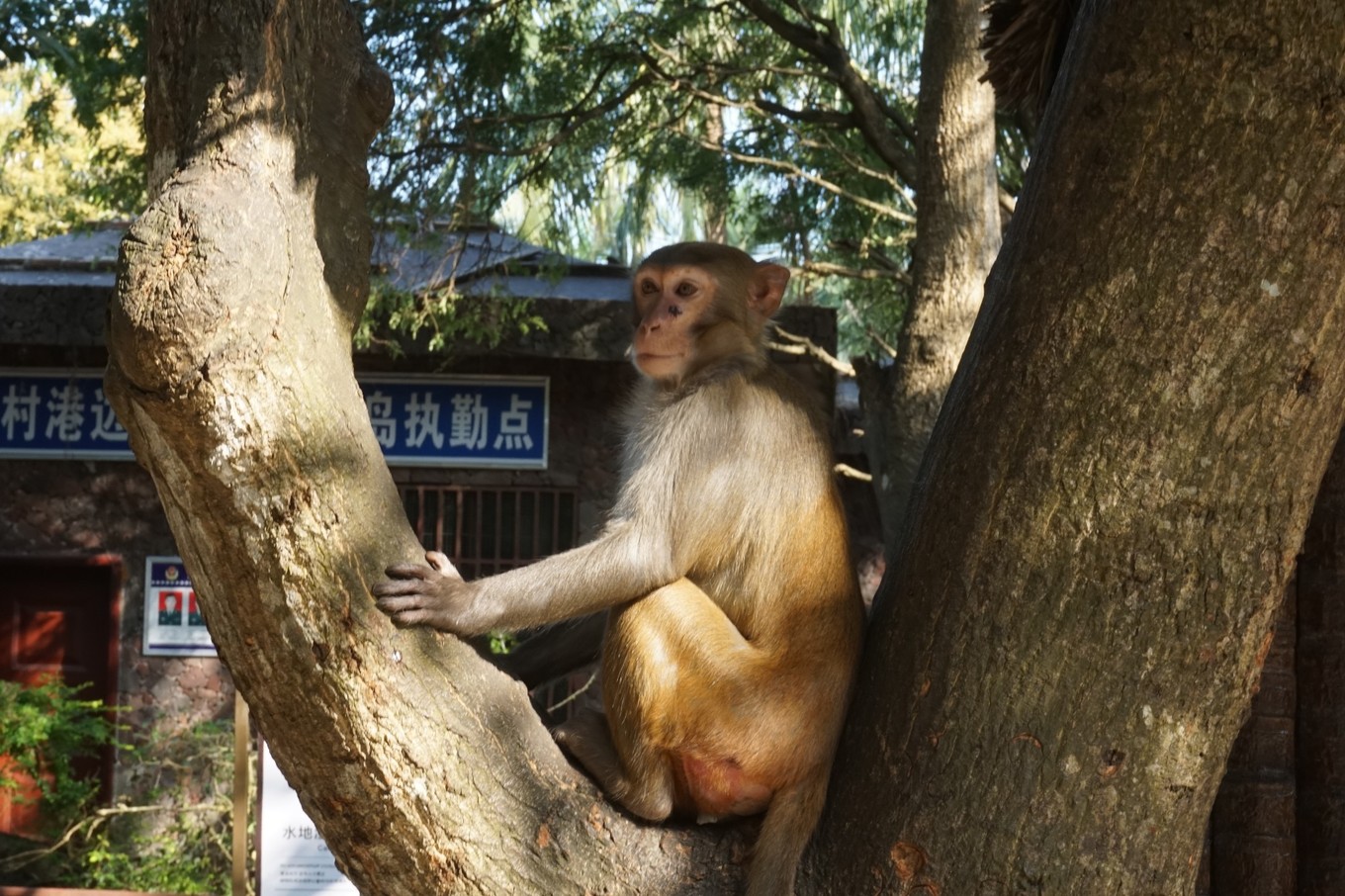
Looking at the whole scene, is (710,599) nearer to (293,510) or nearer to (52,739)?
(293,510)

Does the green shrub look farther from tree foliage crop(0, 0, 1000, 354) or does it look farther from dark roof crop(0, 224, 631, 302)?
tree foliage crop(0, 0, 1000, 354)

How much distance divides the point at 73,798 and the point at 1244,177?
8.60 meters

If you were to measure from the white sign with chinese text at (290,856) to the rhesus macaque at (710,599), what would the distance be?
296 cm

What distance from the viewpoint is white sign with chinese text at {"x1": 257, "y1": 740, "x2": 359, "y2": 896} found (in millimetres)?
5770

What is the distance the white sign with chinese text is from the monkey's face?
300cm

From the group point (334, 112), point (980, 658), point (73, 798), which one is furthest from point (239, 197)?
point (73, 798)

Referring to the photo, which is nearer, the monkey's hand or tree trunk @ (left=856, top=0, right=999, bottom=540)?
the monkey's hand

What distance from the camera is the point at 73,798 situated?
29.2ft

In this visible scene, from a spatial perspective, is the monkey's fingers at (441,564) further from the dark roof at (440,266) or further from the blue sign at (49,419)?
the blue sign at (49,419)

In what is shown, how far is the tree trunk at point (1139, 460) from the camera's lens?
7.11 feet

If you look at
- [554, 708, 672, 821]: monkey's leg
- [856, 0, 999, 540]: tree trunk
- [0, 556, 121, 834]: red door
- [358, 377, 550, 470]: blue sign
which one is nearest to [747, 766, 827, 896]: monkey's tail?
[554, 708, 672, 821]: monkey's leg

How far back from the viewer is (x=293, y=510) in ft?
7.60

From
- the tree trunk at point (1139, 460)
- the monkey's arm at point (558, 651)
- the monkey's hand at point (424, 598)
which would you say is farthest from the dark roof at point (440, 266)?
the tree trunk at point (1139, 460)

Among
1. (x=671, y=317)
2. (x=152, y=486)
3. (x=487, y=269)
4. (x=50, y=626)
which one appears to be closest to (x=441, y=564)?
(x=671, y=317)
